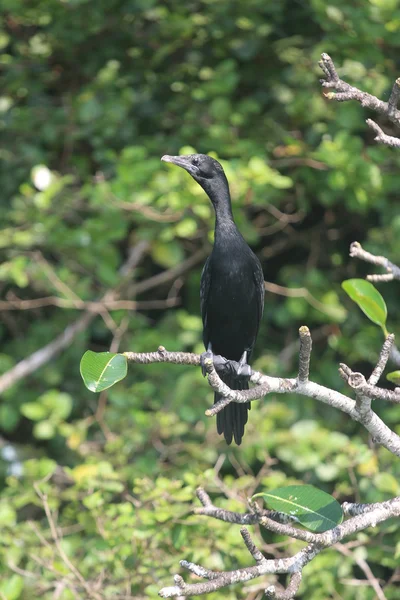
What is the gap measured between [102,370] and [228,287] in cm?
117

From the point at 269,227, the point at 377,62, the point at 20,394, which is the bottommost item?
the point at 20,394

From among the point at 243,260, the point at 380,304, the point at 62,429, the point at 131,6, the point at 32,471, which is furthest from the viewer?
the point at 131,6

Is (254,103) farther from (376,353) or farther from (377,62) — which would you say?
(376,353)

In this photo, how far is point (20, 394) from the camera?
4.71 metres

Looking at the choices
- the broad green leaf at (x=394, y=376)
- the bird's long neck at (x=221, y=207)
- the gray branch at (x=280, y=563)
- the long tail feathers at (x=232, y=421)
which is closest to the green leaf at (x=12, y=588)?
the long tail feathers at (x=232, y=421)

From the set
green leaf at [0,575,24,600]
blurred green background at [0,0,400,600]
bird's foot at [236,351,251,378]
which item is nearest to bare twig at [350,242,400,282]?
bird's foot at [236,351,251,378]

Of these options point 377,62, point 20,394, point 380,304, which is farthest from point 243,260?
point 20,394

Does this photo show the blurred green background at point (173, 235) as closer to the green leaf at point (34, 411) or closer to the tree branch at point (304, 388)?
the green leaf at point (34, 411)

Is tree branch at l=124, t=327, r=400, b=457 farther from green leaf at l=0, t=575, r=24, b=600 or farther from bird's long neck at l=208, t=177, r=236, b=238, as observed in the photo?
green leaf at l=0, t=575, r=24, b=600

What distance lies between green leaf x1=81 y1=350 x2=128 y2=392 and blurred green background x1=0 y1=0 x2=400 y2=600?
51.4 inches

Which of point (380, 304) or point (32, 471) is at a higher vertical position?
point (380, 304)

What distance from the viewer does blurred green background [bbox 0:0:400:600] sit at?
364 centimetres

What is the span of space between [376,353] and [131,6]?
226 centimetres

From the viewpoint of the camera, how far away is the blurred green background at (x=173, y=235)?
11.9 feet
